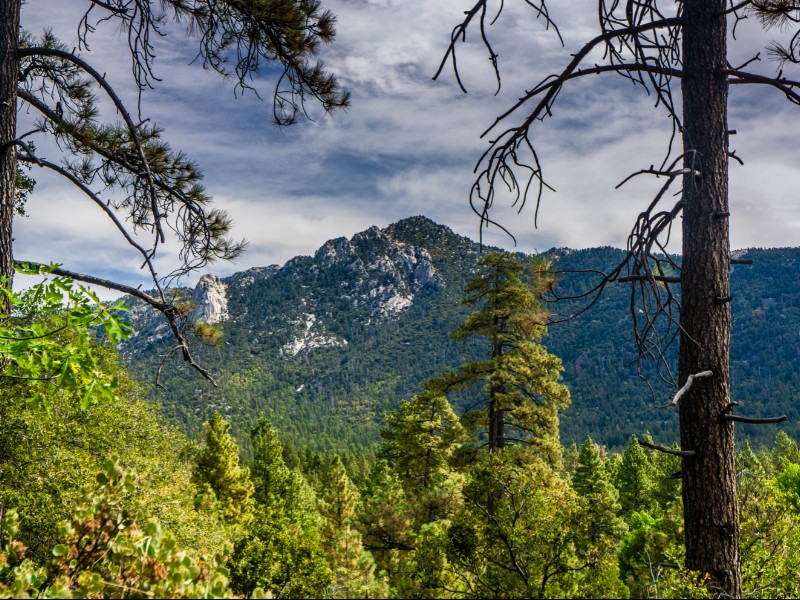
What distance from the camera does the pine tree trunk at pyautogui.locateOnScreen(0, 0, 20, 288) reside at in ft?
13.7

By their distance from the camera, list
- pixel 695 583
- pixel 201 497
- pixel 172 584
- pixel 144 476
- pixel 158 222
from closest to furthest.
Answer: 1. pixel 172 584
2. pixel 695 583
3. pixel 158 222
4. pixel 144 476
5. pixel 201 497

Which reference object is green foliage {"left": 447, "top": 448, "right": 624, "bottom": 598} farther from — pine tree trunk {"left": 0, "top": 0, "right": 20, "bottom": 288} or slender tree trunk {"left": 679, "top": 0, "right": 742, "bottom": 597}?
pine tree trunk {"left": 0, "top": 0, "right": 20, "bottom": 288}

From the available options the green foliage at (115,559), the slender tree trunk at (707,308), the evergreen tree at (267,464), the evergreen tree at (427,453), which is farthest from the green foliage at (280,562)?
the evergreen tree at (267,464)

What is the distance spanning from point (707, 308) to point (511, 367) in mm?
10671

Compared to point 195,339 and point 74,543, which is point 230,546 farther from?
point 195,339

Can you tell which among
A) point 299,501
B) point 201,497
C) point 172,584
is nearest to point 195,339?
point 172,584

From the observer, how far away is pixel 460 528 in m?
4.83

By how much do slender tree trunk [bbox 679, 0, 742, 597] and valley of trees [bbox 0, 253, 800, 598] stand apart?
32 centimetres

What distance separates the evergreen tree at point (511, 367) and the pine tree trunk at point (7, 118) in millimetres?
10809

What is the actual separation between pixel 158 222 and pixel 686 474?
459cm

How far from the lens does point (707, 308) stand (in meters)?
3.27

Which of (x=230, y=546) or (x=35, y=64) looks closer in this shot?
(x=230, y=546)

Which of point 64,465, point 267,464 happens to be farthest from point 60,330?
point 267,464

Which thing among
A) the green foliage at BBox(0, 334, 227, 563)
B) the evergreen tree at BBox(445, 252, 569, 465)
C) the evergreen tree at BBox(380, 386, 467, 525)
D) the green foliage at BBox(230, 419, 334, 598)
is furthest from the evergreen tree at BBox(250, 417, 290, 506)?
the green foliage at BBox(230, 419, 334, 598)
